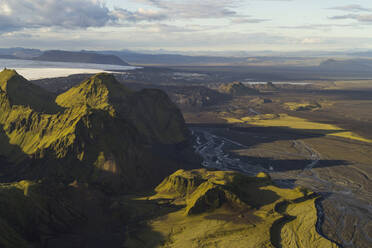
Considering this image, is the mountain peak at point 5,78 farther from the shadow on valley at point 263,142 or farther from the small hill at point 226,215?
the small hill at point 226,215

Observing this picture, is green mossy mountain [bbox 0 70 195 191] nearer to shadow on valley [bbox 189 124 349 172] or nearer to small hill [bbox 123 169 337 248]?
small hill [bbox 123 169 337 248]

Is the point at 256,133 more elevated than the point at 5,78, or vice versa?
the point at 5,78

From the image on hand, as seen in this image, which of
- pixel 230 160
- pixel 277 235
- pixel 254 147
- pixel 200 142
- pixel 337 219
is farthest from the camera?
pixel 200 142

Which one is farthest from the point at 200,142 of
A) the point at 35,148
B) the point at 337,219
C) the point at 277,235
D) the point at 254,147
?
the point at 277,235

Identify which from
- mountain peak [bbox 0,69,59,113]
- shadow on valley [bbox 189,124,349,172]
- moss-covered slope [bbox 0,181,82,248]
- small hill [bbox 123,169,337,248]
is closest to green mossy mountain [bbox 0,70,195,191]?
mountain peak [bbox 0,69,59,113]

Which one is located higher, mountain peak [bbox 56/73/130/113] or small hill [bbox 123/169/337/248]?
mountain peak [bbox 56/73/130/113]

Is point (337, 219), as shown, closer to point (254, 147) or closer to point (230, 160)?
point (230, 160)

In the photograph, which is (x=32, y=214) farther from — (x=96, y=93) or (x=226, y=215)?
(x=96, y=93)

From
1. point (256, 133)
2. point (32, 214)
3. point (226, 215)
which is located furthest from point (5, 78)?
point (256, 133)
